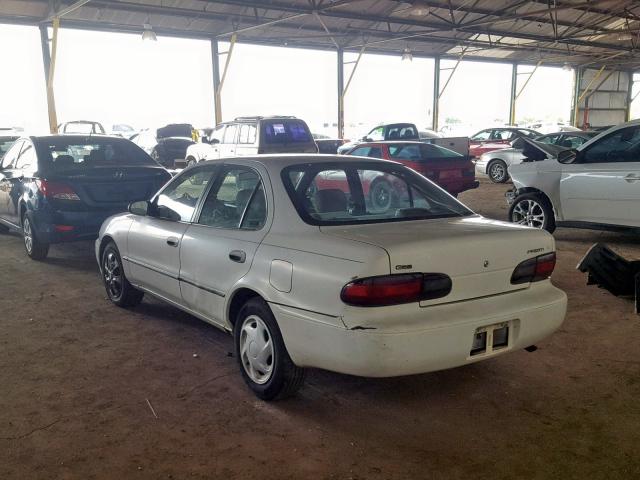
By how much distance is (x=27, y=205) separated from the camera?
7043 mm

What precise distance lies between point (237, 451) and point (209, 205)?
177 centimetres

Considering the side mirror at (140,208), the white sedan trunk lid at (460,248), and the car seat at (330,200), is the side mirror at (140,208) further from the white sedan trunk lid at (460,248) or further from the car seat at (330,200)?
the white sedan trunk lid at (460,248)

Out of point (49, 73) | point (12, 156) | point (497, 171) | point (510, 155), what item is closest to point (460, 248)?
point (12, 156)

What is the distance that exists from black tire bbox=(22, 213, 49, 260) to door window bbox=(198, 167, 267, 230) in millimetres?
3815

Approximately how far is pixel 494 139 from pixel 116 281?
16.0 meters

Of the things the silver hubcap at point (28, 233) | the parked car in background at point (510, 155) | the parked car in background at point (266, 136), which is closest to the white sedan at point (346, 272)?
the silver hubcap at point (28, 233)

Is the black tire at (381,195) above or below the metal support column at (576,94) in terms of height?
below

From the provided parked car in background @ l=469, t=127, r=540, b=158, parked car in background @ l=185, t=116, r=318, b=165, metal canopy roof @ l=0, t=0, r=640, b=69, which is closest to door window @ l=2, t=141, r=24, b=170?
parked car in background @ l=185, t=116, r=318, b=165

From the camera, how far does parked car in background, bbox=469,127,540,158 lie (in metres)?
18.6

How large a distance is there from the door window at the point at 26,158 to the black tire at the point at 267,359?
190 inches

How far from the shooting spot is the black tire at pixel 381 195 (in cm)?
373

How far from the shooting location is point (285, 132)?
13984mm

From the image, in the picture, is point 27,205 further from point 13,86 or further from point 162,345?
point 13,86

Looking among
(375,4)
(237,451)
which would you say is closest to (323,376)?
(237,451)
